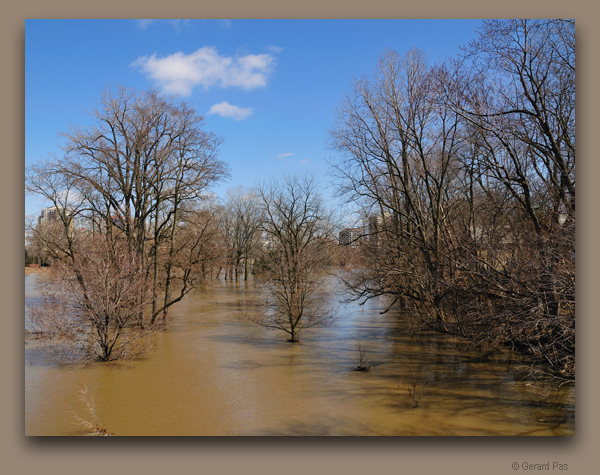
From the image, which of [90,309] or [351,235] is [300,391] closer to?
[90,309]

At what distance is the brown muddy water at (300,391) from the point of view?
7578mm

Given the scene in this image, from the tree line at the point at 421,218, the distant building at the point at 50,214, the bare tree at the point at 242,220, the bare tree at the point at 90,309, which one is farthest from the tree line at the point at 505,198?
the bare tree at the point at 242,220

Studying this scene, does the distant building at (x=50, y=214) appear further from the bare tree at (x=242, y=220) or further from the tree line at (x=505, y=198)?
the bare tree at (x=242, y=220)

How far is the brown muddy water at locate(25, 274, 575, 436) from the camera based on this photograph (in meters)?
7.58

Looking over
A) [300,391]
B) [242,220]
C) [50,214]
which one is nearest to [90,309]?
[300,391]

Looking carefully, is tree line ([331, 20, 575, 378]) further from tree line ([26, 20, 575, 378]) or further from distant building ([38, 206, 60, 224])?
distant building ([38, 206, 60, 224])

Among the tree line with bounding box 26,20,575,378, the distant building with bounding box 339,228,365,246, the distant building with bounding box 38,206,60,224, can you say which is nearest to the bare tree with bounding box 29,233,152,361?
the tree line with bounding box 26,20,575,378

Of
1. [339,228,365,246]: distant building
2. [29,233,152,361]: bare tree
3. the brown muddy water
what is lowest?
the brown muddy water

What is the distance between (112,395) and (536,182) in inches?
449

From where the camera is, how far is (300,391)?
9625mm
